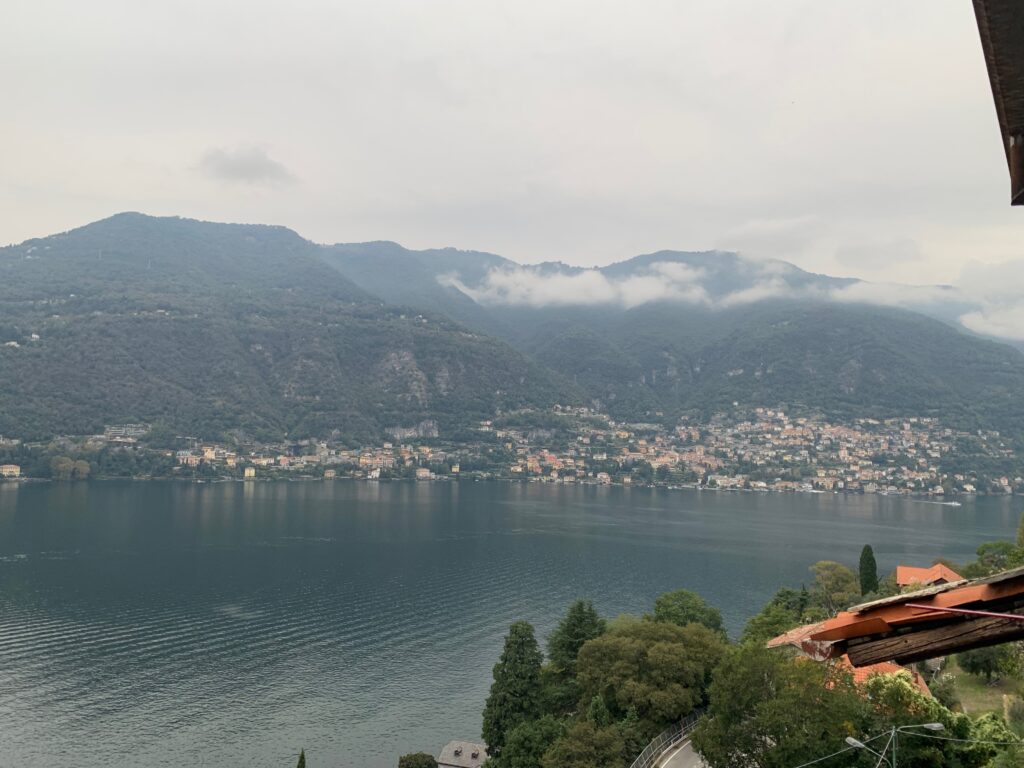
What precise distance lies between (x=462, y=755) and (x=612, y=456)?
377 feet

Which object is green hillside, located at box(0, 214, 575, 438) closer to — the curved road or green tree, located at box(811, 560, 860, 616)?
green tree, located at box(811, 560, 860, 616)

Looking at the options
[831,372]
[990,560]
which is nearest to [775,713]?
[990,560]

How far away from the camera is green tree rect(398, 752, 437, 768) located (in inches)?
779

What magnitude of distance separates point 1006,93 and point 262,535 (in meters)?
59.1

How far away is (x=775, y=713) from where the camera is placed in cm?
1241

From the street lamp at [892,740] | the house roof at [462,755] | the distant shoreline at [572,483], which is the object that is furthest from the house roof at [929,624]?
the distant shoreline at [572,483]

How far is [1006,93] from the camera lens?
5.35 feet

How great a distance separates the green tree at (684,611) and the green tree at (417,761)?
28.5 feet

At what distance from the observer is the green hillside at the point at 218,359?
11593 centimetres

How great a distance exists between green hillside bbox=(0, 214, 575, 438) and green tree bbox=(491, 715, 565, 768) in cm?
10155

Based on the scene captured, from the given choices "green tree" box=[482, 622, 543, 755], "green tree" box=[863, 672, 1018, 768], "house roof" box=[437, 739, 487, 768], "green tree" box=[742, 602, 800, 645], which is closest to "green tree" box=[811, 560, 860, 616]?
"green tree" box=[742, 602, 800, 645]

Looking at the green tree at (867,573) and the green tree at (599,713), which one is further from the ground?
the green tree at (867,573)

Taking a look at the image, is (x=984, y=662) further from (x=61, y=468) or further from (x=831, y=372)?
(x=831, y=372)

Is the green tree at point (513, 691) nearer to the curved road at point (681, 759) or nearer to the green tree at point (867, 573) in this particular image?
the curved road at point (681, 759)
